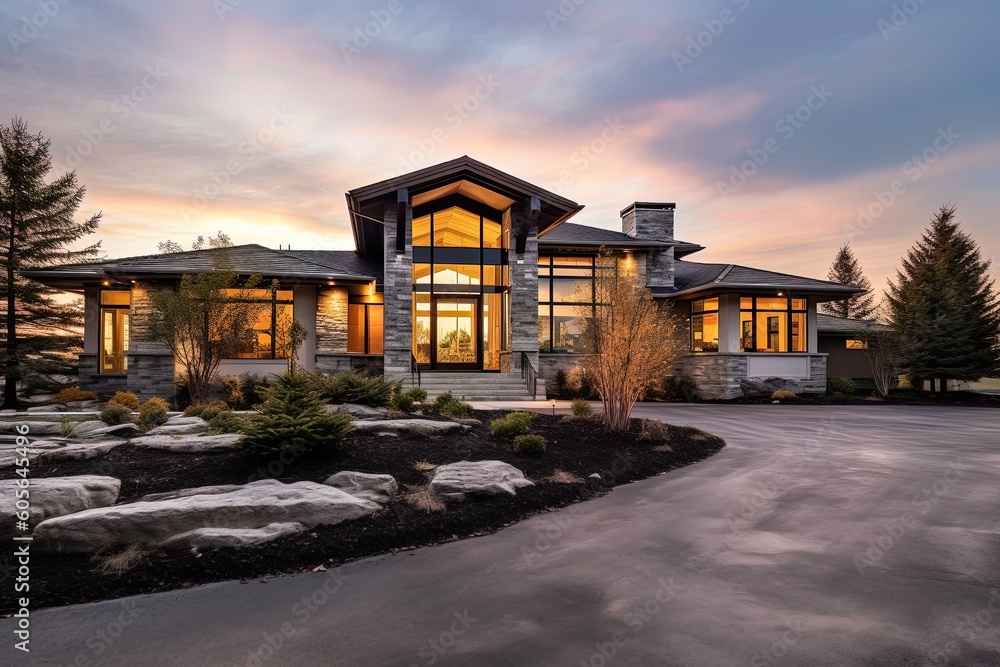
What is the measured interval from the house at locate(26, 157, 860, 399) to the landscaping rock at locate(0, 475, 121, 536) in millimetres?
11397

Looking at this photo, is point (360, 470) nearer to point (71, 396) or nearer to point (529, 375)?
point (529, 375)

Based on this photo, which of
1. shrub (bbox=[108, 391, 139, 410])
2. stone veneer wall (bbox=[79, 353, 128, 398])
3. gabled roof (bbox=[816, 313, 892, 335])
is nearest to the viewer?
shrub (bbox=[108, 391, 139, 410])

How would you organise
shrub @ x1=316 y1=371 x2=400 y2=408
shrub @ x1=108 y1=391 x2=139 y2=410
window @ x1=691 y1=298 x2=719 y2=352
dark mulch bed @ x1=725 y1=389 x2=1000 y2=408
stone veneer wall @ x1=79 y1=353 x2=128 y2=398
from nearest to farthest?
1. shrub @ x1=316 y1=371 x2=400 y2=408
2. shrub @ x1=108 y1=391 x2=139 y2=410
3. stone veneer wall @ x1=79 y1=353 x2=128 y2=398
4. dark mulch bed @ x1=725 y1=389 x2=1000 y2=408
5. window @ x1=691 y1=298 x2=719 y2=352

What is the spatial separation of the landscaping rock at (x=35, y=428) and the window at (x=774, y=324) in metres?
20.6

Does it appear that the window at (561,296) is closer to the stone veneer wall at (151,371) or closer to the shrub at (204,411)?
the stone veneer wall at (151,371)

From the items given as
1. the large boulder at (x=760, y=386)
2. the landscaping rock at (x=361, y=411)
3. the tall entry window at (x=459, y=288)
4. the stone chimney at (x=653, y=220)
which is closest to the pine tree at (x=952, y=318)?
Answer: the large boulder at (x=760, y=386)

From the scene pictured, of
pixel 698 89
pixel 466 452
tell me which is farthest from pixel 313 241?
pixel 466 452

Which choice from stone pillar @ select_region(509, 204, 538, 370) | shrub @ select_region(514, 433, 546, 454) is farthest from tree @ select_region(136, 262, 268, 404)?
shrub @ select_region(514, 433, 546, 454)

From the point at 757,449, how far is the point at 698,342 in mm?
12947

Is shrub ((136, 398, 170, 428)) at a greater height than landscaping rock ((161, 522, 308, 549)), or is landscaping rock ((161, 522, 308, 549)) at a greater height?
shrub ((136, 398, 170, 428))

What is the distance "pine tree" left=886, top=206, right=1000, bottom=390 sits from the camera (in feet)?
70.6

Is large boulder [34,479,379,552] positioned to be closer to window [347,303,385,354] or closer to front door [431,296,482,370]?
front door [431,296,482,370]

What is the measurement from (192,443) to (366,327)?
47.8ft

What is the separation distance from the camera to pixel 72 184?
704 inches
